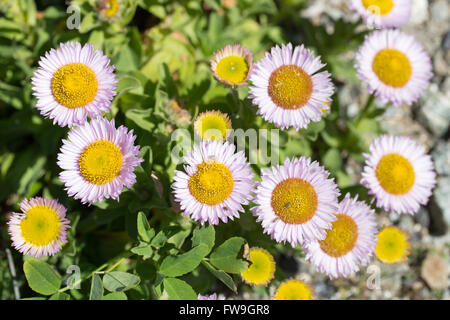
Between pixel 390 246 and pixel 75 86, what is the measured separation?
2.05 metres

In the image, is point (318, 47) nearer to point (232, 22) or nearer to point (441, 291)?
point (232, 22)

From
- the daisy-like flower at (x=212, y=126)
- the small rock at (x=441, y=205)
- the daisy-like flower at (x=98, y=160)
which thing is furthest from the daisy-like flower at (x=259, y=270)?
the small rock at (x=441, y=205)

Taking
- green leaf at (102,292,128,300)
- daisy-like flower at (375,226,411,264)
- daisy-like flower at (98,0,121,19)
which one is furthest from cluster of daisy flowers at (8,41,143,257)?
daisy-like flower at (375,226,411,264)

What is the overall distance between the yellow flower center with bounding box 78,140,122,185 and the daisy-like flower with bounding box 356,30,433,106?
1.61 metres

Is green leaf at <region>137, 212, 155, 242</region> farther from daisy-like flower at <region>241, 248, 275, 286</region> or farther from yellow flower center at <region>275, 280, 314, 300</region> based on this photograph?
yellow flower center at <region>275, 280, 314, 300</region>

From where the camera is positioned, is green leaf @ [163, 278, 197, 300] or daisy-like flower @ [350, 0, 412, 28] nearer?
green leaf @ [163, 278, 197, 300]

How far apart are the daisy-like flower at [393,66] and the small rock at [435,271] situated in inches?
51.2

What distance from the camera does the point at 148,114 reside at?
2.72 meters

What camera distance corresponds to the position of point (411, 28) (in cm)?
398

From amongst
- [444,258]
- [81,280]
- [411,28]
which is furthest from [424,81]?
[81,280]

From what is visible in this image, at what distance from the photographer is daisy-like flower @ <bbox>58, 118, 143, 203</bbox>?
7.40 ft

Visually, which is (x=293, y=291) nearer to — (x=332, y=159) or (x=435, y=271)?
(x=332, y=159)

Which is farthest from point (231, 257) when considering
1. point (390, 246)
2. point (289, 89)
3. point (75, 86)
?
point (75, 86)

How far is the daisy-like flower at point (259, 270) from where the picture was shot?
2.44 metres
